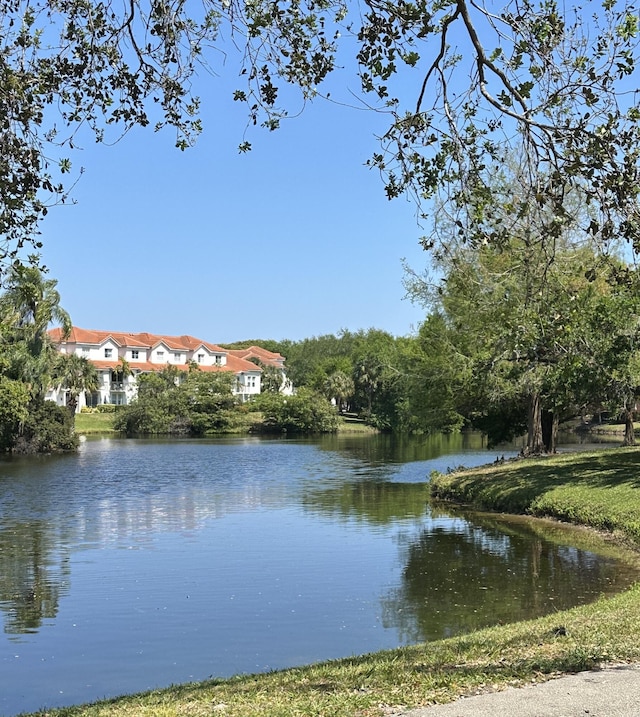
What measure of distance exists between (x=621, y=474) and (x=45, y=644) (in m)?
17.1

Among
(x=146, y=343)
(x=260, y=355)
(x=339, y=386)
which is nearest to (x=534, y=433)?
(x=339, y=386)

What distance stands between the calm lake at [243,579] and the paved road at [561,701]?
4866mm

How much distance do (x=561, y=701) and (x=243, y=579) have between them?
416 inches

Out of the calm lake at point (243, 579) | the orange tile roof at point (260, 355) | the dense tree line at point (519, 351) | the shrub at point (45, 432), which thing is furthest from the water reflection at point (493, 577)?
the orange tile roof at point (260, 355)

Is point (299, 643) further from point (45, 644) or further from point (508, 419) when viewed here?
point (508, 419)

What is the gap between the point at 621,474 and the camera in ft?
76.0

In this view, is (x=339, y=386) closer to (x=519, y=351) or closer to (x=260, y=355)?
(x=260, y=355)

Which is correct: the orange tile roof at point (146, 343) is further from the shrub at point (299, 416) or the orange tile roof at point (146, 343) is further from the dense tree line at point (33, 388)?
the dense tree line at point (33, 388)

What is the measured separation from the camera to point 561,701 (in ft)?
19.1

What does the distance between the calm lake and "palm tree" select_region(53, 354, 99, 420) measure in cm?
3166

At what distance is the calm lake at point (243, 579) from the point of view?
35.8ft

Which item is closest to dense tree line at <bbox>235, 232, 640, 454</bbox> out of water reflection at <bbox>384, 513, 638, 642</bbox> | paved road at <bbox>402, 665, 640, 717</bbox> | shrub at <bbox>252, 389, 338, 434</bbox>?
paved road at <bbox>402, 665, 640, 717</bbox>

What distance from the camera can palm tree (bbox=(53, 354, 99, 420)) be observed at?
62938 mm

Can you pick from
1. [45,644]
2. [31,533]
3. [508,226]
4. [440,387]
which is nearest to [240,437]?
[440,387]
